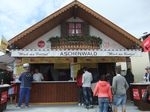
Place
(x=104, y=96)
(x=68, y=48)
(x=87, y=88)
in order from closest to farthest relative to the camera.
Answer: (x=104, y=96) → (x=87, y=88) → (x=68, y=48)

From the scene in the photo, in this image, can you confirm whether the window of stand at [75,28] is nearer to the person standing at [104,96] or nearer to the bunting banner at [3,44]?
the bunting banner at [3,44]

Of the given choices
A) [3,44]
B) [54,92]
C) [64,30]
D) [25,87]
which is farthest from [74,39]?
[25,87]

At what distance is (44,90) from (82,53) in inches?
109

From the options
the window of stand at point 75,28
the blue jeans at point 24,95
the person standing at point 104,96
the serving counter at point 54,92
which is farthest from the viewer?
the window of stand at point 75,28

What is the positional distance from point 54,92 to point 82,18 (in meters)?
5.29

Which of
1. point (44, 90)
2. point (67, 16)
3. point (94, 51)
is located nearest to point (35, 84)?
point (44, 90)

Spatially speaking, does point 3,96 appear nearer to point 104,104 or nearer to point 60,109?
point 60,109

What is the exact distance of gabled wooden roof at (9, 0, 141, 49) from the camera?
1895 centimetres

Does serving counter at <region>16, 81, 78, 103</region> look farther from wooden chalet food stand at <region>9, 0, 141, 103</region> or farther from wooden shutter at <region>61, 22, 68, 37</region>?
wooden shutter at <region>61, 22, 68, 37</region>

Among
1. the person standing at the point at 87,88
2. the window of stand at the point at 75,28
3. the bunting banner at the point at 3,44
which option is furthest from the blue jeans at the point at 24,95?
the window of stand at the point at 75,28

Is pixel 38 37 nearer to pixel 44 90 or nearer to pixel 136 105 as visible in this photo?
pixel 44 90

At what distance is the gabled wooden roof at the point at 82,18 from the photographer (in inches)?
746

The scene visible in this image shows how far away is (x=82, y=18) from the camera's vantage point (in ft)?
68.9

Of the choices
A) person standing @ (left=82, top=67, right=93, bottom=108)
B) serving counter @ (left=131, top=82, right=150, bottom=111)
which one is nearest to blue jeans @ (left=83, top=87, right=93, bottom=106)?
person standing @ (left=82, top=67, right=93, bottom=108)
